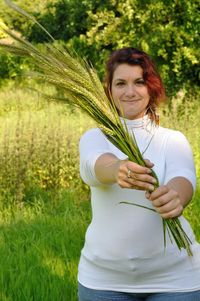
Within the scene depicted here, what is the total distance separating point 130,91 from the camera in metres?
2.44

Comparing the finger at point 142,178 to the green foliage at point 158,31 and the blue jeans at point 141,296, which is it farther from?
the green foliage at point 158,31

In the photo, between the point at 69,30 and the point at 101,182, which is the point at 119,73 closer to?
the point at 101,182

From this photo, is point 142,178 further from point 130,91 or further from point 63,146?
point 63,146

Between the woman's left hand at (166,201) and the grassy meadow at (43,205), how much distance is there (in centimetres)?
199

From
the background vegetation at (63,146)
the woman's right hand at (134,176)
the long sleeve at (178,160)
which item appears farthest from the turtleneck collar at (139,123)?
the background vegetation at (63,146)

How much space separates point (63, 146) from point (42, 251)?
108 inches

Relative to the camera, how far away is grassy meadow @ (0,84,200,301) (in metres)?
4.11

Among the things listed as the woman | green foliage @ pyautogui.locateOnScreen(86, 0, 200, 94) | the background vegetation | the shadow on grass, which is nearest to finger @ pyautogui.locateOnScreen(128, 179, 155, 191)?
the woman

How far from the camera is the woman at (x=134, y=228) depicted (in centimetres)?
233

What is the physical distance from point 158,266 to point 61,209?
4003 millimetres

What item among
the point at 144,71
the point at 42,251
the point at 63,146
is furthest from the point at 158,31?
the point at 144,71

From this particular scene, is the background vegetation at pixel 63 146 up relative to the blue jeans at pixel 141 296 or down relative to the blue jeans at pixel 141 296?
up

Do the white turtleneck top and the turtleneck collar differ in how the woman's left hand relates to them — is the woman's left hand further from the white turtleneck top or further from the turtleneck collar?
the turtleneck collar

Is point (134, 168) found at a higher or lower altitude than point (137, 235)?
higher
